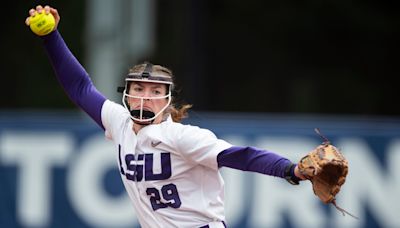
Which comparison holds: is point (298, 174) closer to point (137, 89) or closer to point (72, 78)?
point (137, 89)

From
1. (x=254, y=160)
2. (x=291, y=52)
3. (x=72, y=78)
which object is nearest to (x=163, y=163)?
(x=254, y=160)

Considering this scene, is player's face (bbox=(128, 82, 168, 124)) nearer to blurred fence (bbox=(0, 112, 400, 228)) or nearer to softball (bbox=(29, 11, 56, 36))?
softball (bbox=(29, 11, 56, 36))

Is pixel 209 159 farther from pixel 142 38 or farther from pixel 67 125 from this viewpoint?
pixel 142 38

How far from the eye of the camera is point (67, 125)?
8.87 metres

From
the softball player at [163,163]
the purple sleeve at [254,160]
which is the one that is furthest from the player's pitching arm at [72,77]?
the purple sleeve at [254,160]

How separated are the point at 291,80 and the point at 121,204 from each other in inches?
233

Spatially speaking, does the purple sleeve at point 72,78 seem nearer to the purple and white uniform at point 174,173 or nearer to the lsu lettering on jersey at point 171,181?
the purple and white uniform at point 174,173

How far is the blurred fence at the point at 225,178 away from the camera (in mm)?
8672

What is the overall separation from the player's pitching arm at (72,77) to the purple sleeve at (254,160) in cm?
102

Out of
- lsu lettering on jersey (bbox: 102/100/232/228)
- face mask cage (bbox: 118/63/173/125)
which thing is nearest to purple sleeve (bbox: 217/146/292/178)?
lsu lettering on jersey (bbox: 102/100/232/228)

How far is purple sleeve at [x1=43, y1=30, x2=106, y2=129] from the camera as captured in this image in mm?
5414

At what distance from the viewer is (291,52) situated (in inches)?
558

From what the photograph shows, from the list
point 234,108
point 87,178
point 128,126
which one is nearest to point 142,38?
point 234,108

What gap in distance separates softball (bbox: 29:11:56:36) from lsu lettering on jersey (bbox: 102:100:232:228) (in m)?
0.80
